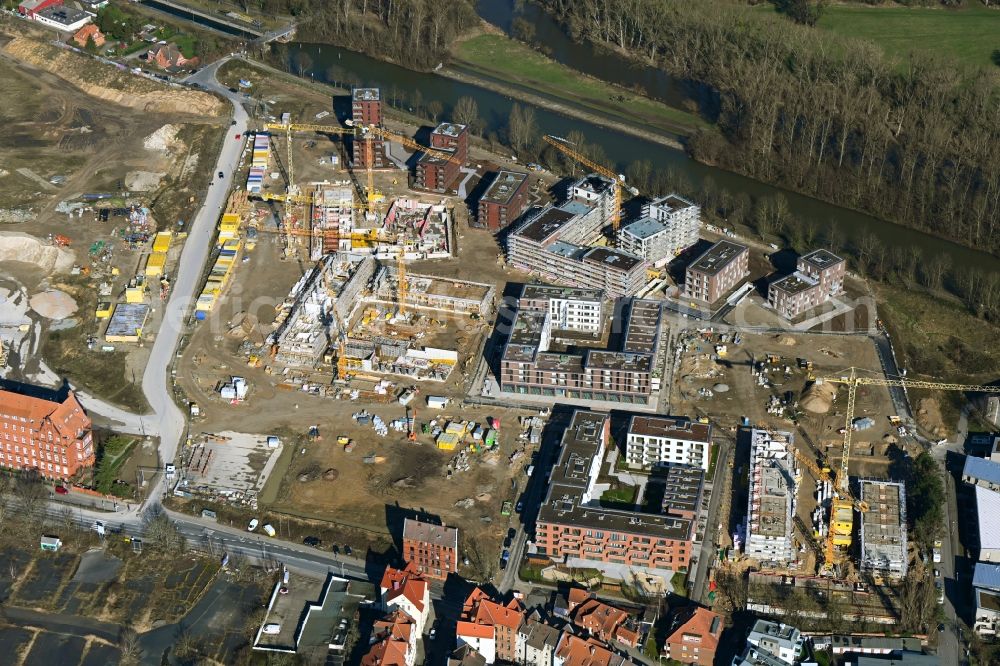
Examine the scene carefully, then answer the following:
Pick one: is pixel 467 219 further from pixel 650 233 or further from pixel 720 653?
pixel 720 653

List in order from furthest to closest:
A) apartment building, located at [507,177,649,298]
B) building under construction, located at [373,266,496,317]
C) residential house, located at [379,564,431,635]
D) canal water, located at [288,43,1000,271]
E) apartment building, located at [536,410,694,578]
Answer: canal water, located at [288,43,1000,271] → apartment building, located at [507,177,649,298] → building under construction, located at [373,266,496,317] → apartment building, located at [536,410,694,578] → residential house, located at [379,564,431,635]

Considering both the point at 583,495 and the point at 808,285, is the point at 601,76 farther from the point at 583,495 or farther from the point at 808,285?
the point at 583,495

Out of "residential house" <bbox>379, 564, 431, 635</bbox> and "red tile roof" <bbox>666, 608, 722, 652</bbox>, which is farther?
"residential house" <bbox>379, 564, 431, 635</bbox>

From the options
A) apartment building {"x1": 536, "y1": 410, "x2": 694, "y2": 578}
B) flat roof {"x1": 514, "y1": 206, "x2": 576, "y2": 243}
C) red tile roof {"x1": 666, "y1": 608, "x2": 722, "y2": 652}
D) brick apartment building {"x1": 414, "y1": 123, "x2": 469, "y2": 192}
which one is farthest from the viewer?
brick apartment building {"x1": 414, "y1": 123, "x2": 469, "y2": 192}

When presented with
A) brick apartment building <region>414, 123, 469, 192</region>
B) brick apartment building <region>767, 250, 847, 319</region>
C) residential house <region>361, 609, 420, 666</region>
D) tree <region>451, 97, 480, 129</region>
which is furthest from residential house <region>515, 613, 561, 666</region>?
tree <region>451, 97, 480, 129</region>

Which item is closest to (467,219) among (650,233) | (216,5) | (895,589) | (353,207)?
(353,207)

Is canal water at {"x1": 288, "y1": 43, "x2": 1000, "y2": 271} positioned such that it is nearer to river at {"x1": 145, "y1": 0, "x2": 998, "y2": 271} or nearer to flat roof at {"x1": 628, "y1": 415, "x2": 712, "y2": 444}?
river at {"x1": 145, "y1": 0, "x2": 998, "y2": 271}

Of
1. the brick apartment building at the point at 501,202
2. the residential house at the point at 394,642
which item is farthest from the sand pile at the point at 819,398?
the residential house at the point at 394,642

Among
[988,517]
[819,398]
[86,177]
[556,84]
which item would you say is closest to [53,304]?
[86,177]
